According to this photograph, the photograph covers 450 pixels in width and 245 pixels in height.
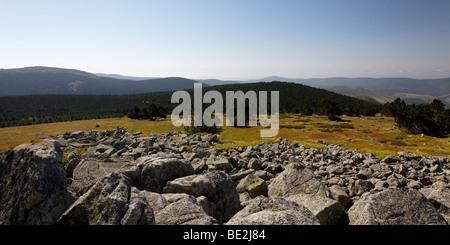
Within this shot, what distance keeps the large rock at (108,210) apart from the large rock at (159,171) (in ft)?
11.2

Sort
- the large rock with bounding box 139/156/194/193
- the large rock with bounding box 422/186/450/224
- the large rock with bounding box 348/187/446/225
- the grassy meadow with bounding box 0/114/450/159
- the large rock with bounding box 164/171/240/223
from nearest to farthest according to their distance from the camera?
the large rock with bounding box 348/187/446/225 → the large rock with bounding box 422/186/450/224 → the large rock with bounding box 164/171/240/223 → the large rock with bounding box 139/156/194/193 → the grassy meadow with bounding box 0/114/450/159

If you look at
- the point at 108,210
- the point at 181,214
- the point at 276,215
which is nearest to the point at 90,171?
the point at 108,210

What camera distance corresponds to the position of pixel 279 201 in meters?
7.04

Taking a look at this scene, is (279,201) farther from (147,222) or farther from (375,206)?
(147,222)

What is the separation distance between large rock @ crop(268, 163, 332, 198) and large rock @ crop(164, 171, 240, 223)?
2.86 m

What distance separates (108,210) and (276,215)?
4.77 metres

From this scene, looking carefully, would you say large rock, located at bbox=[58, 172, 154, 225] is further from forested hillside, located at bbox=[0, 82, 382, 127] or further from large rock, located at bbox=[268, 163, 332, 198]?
forested hillside, located at bbox=[0, 82, 382, 127]

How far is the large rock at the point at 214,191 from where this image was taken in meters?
9.03

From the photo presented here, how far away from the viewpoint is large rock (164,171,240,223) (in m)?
9.03

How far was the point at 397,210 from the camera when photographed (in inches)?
270

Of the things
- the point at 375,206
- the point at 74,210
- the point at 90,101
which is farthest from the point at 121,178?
the point at 90,101

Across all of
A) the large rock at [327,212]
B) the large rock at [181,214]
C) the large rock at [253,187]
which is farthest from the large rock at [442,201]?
the large rock at [181,214]

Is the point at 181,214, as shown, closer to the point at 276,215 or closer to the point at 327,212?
the point at 276,215

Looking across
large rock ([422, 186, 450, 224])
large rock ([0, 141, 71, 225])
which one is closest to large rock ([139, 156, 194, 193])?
large rock ([0, 141, 71, 225])
